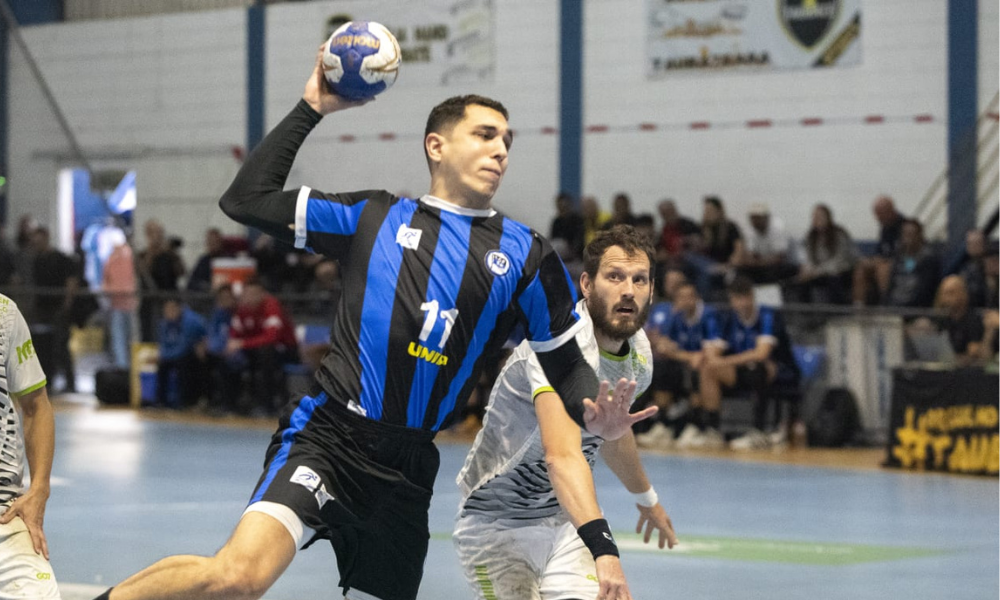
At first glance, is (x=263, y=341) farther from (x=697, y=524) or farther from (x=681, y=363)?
(x=697, y=524)

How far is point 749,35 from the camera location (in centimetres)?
1630

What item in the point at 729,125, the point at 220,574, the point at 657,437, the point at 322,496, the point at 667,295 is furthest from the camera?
the point at 729,125

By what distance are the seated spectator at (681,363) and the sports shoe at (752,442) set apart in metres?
0.33

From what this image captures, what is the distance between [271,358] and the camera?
14.8 meters

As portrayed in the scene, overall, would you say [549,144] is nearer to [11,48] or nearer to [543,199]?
[543,199]

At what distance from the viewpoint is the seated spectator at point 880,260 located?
13.3 metres

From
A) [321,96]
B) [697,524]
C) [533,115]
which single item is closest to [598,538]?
[321,96]

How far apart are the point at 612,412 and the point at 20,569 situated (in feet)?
5.98

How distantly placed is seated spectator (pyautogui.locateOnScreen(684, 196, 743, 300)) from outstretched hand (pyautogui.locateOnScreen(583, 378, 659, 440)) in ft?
34.0

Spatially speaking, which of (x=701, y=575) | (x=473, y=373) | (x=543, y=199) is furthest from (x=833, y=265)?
(x=473, y=373)

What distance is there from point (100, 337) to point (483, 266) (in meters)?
13.3

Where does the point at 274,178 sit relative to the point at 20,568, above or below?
above

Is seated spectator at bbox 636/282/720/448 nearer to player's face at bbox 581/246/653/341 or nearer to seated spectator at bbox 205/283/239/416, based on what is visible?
seated spectator at bbox 205/283/239/416

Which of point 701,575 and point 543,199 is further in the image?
point 543,199
